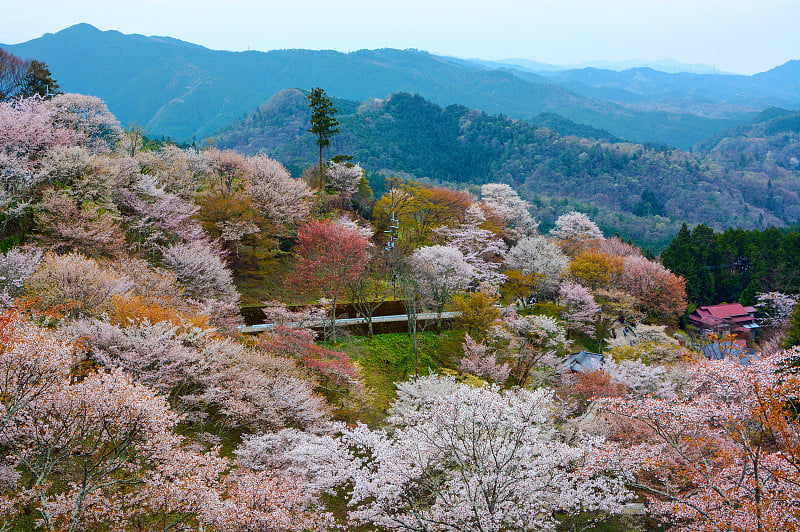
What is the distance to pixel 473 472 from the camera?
11.3 m

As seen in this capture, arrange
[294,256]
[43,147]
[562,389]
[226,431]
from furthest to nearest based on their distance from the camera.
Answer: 1. [294,256]
2. [43,147]
3. [562,389]
4. [226,431]

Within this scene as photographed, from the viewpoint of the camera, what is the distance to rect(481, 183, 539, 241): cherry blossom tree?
44.8 m

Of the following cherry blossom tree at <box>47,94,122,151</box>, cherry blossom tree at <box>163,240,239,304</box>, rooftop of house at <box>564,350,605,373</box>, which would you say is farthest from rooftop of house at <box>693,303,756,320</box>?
cherry blossom tree at <box>47,94,122,151</box>

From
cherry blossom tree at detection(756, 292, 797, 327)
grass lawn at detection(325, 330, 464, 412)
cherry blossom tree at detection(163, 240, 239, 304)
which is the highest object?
cherry blossom tree at detection(163, 240, 239, 304)

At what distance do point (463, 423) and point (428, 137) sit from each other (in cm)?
15022

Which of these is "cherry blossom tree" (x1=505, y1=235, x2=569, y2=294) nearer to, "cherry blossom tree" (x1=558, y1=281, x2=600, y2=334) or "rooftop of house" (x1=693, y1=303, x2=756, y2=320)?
"cherry blossom tree" (x1=558, y1=281, x2=600, y2=334)

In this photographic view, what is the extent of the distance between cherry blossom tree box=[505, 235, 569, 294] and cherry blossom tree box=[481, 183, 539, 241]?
6.89 m

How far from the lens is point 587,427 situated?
18.3 metres

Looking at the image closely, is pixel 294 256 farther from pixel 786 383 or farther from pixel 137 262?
pixel 786 383

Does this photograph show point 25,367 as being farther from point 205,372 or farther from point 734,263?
point 734,263

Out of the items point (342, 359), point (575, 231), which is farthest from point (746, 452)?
point (575, 231)

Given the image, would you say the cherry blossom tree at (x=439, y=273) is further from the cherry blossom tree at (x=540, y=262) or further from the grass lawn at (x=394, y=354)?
the cherry blossom tree at (x=540, y=262)

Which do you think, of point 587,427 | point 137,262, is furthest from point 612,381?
point 137,262

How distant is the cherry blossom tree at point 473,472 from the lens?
10938mm
